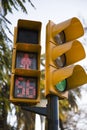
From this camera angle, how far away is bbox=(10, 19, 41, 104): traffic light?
399cm

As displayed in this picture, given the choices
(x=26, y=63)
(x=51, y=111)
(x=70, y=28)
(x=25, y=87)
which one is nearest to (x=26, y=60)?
(x=26, y=63)

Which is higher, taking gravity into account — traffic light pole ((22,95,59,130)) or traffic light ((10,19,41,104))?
traffic light ((10,19,41,104))

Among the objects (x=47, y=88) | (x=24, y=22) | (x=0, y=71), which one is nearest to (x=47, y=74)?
(x=47, y=88)

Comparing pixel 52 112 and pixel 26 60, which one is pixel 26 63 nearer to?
pixel 26 60

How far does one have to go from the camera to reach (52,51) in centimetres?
423

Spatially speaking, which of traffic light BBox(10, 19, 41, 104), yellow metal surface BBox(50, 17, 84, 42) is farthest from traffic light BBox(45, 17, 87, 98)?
traffic light BBox(10, 19, 41, 104)

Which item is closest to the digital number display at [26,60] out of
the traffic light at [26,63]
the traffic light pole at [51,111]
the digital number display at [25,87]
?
the traffic light at [26,63]

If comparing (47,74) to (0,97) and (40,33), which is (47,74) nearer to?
(40,33)

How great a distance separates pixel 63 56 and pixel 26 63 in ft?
1.58

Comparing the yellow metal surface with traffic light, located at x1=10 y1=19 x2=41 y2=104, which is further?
the yellow metal surface

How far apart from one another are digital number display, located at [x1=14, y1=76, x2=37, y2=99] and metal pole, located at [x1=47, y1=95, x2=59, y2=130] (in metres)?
0.19

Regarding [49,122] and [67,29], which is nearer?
[49,122]

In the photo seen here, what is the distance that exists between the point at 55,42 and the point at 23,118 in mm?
11080

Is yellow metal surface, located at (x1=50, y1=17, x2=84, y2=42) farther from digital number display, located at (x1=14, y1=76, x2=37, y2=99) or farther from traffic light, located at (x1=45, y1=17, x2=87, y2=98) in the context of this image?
digital number display, located at (x1=14, y1=76, x2=37, y2=99)
